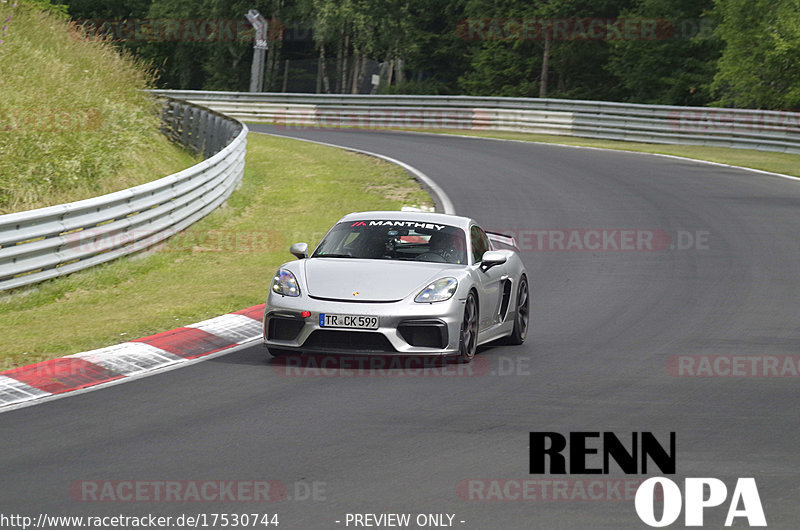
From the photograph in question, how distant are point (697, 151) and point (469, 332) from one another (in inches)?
944

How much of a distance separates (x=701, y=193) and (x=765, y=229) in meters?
4.43

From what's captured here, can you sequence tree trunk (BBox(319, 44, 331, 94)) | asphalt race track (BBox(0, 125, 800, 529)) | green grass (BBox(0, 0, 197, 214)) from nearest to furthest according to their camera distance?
Result: asphalt race track (BBox(0, 125, 800, 529)), green grass (BBox(0, 0, 197, 214)), tree trunk (BBox(319, 44, 331, 94))

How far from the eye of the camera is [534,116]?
3888cm

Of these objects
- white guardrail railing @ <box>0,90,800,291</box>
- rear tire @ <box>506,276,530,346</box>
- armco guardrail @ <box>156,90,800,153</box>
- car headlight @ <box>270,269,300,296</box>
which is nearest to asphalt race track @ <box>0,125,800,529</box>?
rear tire @ <box>506,276,530,346</box>

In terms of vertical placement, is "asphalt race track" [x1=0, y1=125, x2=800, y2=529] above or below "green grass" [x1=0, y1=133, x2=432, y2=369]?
above

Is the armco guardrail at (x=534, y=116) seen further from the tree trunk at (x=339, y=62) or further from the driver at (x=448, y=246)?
the tree trunk at (x=339, y=62)

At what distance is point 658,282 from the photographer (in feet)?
49.3

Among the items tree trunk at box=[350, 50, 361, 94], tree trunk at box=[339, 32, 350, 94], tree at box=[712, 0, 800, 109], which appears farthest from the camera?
tree trunk at box=[339, 32, 350, 94]

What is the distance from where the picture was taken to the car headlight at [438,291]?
32.7ft

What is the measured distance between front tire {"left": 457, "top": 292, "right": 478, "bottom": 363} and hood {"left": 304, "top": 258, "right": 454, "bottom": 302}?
34cm

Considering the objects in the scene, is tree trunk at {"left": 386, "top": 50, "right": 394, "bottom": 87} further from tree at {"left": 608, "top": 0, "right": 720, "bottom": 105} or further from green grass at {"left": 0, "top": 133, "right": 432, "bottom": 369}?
green grass at {"left": 0, "top": 133, "right": 432, "bottom": 369}

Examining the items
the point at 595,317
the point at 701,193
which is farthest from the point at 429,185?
the point at 595,317

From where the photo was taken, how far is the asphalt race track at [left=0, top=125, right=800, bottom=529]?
6.12m

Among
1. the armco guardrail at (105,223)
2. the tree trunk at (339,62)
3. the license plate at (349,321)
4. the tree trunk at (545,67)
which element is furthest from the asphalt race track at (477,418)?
the tree trunk at (339,62)
